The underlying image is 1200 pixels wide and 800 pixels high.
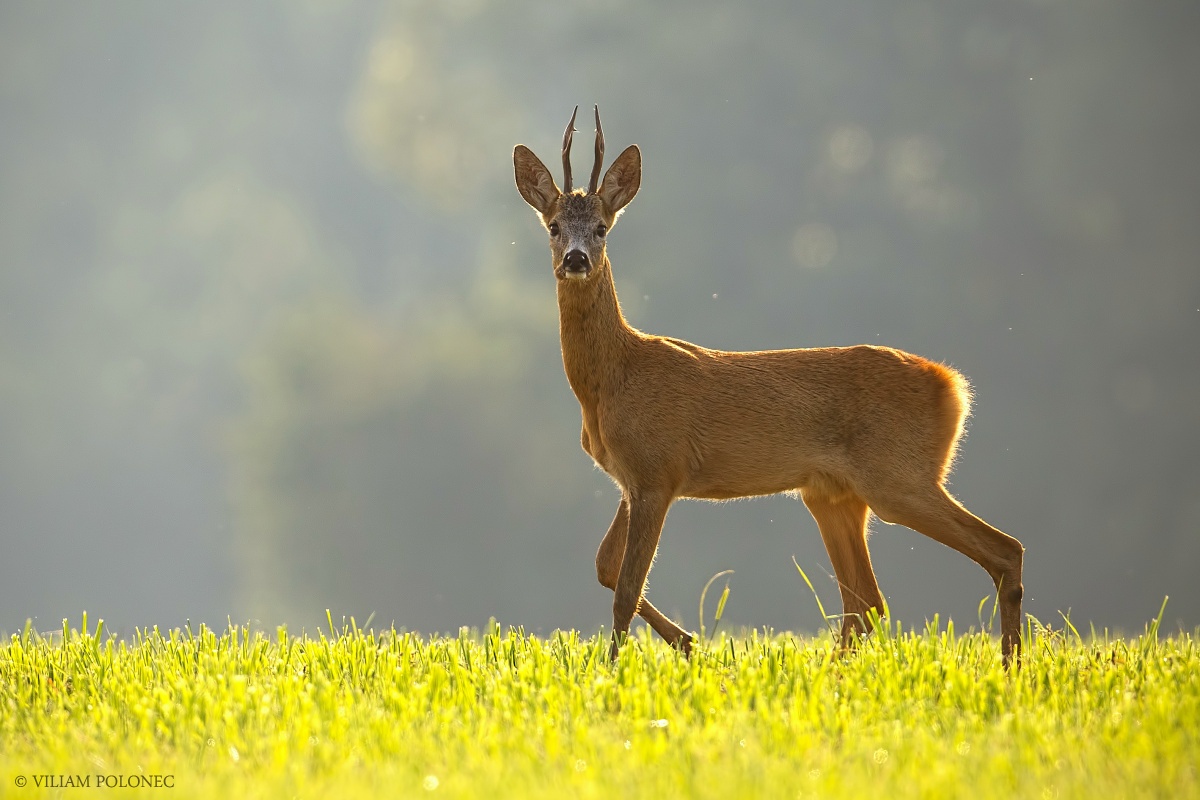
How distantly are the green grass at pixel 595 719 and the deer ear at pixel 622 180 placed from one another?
9.04 ft

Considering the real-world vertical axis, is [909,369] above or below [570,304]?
below

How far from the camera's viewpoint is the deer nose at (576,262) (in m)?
6.43

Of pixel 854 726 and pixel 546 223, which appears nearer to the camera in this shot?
pixel 854 726

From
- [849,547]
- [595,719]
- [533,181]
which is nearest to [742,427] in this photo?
[849,547]

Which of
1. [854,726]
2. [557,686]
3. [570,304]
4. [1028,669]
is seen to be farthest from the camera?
[570,304]

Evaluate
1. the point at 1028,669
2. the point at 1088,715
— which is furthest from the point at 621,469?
the point at 1088,715

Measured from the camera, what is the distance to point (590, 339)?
22.1ft

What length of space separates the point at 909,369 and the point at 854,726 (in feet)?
10.4

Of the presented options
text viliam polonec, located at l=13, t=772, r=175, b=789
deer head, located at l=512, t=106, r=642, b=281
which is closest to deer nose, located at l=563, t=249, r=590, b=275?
deer head, located at l=512, t=106, r=642, b=281

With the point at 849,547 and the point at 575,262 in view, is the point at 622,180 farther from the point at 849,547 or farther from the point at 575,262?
the point at 849,547

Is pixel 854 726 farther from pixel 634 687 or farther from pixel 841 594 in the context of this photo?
pixel 841 594

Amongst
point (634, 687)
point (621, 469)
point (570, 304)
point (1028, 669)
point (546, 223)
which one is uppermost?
point (546, 223)

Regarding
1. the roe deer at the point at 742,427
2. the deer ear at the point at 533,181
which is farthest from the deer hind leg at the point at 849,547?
the deer ear at the point at 533,181

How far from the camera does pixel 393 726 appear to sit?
14.2ft
